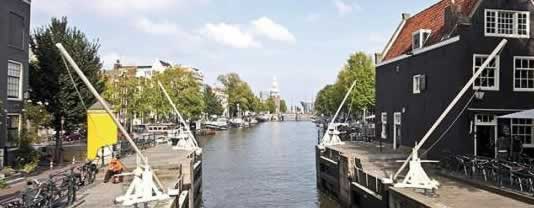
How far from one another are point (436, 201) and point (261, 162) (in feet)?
98.4

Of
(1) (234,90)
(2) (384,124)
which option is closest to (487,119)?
(2) (384,124)

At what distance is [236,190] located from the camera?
96.6ft

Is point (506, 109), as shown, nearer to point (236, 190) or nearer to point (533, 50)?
point (533, 50)

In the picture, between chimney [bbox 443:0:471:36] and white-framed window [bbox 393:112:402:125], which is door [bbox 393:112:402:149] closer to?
white-framed window [bbox 393:112:402:125]

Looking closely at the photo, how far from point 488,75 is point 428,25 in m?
7.95

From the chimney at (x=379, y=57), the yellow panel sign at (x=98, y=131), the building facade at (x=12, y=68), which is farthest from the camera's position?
the chimney at (x=379, y=57)

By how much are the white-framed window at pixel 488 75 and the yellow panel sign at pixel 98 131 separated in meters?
19.0

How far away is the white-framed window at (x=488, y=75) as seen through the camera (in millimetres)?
25422

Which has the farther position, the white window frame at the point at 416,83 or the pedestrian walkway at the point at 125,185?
the white window frame at the point at 416,83

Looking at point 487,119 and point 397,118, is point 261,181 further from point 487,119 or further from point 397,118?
point 487,119

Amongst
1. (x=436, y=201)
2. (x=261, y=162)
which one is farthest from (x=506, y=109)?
(x=261, y=162)

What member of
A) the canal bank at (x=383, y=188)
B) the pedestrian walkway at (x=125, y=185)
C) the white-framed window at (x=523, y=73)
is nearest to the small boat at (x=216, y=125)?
the canal bank at (x=383, y=188)

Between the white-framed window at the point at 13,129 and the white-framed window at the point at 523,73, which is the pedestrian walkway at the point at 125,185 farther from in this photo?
the white-framed window at the point at 523,73

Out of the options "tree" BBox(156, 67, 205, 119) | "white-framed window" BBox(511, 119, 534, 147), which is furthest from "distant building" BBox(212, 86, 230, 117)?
"white-framed window" BBox(511, 119, 534, 147)
